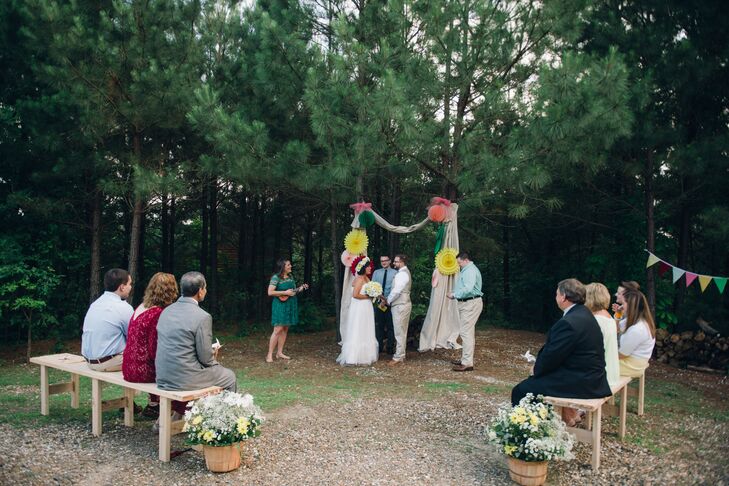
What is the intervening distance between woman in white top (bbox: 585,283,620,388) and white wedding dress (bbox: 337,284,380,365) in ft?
12.7

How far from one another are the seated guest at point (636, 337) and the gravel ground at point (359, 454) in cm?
60

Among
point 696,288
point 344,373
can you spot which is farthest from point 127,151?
point 696,288

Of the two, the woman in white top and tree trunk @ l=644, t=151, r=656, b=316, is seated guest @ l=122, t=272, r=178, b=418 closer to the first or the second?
the woman in white top

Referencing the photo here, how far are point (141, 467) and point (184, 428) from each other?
15.6 inches

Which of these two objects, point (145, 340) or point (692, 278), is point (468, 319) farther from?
point (145, 340)

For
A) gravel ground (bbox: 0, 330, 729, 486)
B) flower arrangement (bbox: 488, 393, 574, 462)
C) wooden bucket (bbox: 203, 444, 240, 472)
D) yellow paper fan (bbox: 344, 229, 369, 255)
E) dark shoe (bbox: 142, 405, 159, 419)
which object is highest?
yellow paper fan (bbox: 344, 229, 369, 255)

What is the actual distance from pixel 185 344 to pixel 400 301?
448 cm

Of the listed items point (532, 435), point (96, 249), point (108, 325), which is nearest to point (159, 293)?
point (108, 325)

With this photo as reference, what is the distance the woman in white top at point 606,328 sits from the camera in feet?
15.2

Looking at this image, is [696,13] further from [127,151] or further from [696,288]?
[127,151]

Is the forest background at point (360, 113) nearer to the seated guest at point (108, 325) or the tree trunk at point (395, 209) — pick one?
the tree trunk at point (395, 209)

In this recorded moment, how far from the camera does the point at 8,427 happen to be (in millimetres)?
4867

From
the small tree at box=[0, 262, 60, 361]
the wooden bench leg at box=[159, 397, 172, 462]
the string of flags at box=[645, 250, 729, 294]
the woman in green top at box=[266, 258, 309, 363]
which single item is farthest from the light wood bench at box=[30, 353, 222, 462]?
the string of flags at box=[645, 250, 729, 294]

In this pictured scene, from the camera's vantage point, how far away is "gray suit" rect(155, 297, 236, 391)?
4.16 meters
